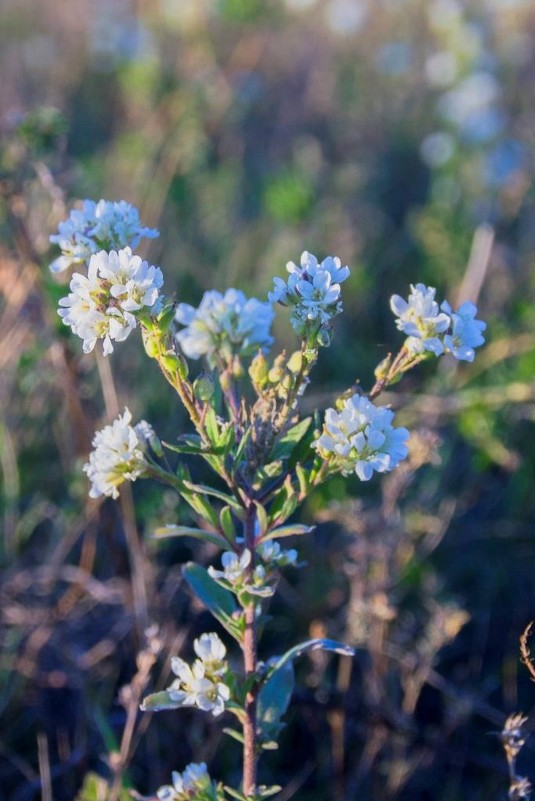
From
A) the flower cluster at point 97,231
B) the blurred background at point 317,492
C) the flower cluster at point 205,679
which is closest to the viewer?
the flower cluster at point 205,679

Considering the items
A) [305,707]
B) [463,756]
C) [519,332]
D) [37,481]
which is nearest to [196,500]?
[305,707]

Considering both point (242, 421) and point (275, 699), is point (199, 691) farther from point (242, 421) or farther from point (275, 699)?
point (242, 421)

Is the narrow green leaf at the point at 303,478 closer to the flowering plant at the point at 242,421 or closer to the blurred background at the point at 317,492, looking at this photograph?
the flowering plant at the point at 242,421

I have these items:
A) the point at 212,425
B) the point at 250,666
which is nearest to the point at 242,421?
the point at 212,425

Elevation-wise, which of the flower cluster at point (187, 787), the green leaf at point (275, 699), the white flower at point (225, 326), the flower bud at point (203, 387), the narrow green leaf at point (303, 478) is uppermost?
the white flower at point (225, 326)

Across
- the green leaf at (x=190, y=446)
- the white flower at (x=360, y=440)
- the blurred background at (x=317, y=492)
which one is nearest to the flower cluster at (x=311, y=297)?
the white flower at (x=360, y=440)

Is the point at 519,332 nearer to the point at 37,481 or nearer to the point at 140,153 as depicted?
the point at 37,481

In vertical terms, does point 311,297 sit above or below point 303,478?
above
